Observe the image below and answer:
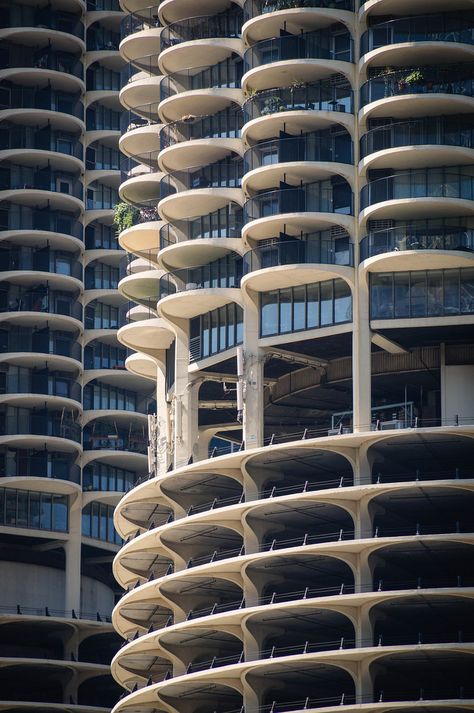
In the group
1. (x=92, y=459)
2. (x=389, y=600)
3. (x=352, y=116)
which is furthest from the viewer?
(x=92, y=459)

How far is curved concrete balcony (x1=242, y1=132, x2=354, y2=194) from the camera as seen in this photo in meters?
A: 130

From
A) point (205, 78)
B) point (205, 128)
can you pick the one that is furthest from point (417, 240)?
point (205, 78)

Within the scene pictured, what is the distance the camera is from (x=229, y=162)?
137 meters

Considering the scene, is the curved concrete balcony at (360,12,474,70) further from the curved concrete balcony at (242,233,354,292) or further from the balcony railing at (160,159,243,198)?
the balcony railing at (160,159,243,198)

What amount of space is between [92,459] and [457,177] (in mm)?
47750

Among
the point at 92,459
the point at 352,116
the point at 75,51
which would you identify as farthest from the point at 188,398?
the point at 75,51

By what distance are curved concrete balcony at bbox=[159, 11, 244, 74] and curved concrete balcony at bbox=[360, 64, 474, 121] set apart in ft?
33.7

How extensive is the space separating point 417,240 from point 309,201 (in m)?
6.93

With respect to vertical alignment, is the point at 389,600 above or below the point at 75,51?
below

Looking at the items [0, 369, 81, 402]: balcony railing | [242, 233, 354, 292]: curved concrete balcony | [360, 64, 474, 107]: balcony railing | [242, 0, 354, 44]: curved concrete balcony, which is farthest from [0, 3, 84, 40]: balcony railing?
[360, 64, 474, 107]: balcony railing

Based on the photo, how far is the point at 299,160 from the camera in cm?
13038

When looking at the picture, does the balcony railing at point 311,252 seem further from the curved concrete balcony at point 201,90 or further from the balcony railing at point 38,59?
the balcony railing at point 38,59

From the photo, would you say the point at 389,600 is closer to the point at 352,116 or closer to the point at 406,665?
the point at 406,665

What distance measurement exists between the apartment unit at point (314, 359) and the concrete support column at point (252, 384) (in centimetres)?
15
